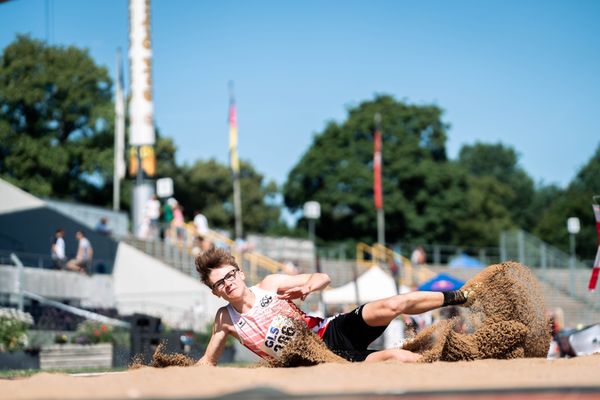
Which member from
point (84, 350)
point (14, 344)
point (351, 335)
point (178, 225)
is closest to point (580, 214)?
point (178, 225)

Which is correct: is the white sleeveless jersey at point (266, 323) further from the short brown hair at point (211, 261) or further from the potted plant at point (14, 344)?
the potted plant at point (14, 344)

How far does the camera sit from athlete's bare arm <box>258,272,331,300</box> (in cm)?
823

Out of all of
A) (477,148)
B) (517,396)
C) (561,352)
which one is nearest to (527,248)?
(561,352)

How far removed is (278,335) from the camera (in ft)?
26.6

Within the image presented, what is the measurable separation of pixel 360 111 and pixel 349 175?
6.55 meters

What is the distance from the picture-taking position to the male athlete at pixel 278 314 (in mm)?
8117

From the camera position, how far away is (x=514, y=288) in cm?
870

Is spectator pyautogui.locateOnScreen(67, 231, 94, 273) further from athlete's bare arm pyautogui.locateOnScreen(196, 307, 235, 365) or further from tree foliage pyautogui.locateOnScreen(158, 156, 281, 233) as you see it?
tree foliage pyautogui.locateOnScreen(158, 156, 281, 233)

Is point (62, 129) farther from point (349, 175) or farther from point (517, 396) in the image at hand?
point (517, 396)

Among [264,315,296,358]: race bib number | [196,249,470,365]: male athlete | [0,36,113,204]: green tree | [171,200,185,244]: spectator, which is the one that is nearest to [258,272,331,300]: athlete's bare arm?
[196,249,470,365]: male athlete

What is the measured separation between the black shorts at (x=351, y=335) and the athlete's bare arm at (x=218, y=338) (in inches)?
33.0

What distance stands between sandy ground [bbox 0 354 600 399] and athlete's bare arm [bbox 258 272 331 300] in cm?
100

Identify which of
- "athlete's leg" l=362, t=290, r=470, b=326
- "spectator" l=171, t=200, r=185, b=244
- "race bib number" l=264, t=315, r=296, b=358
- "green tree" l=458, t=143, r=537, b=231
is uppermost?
"green tree" l=458, t=143, r=537, b=231

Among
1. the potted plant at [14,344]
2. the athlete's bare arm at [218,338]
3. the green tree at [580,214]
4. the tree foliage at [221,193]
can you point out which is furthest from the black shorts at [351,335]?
the green tree at [580,214]
